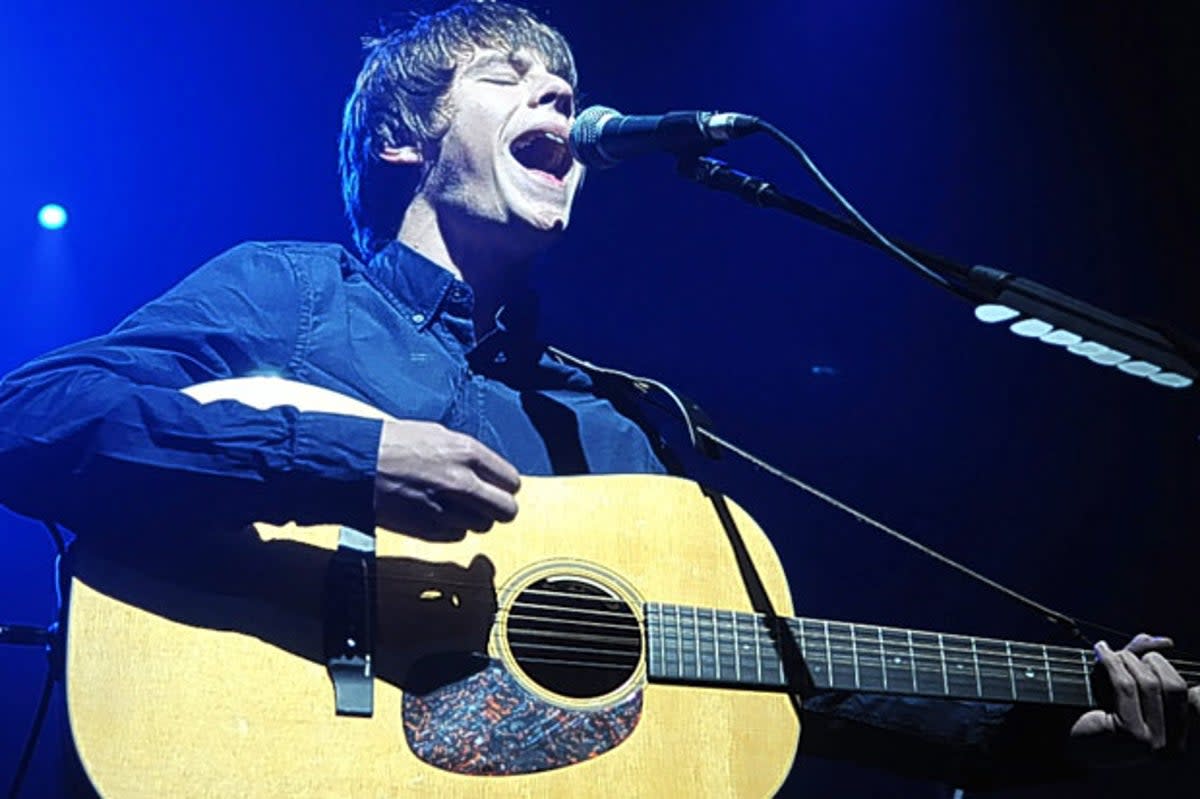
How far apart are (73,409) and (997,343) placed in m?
2.52

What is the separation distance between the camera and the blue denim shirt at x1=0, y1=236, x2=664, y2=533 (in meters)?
1.72

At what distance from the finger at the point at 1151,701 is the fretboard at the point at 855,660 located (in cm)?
9

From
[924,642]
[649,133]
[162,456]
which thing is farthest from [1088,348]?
[162,456]

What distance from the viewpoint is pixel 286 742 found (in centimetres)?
163

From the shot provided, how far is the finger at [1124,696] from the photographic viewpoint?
2.32 m

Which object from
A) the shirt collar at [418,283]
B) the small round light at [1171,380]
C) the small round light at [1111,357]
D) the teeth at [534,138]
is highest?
the teeth at [534,138]

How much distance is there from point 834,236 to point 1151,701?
1.53 meters

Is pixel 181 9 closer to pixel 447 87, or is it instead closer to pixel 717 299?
pixel 447 87

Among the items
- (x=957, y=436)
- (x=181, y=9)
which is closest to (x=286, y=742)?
(x=181, y=9)

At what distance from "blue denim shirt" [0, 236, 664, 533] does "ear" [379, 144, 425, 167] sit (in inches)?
11.3

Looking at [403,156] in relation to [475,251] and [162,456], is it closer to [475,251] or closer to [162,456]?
[475,251]

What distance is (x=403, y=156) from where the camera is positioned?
8.77ft

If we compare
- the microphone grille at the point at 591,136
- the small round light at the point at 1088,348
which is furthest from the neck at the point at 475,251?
the small round light at the point at 1088,348

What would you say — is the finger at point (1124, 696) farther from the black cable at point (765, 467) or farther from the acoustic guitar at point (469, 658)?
the acoustic guitar at point (469, 658)
